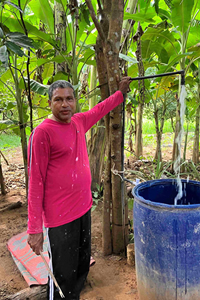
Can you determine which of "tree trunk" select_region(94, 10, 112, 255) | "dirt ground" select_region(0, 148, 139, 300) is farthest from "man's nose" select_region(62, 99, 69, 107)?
"dirt ground" select_region(0, 148, 139, 300)

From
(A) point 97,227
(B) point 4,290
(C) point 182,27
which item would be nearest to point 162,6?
(C) point 182,27

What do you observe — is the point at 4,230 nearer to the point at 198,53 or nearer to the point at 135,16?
the point at 135,16

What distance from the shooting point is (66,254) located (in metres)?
1.46

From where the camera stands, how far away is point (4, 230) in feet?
9.14

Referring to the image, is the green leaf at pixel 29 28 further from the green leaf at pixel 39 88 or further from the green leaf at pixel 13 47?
the green leaf at pixel 13 47

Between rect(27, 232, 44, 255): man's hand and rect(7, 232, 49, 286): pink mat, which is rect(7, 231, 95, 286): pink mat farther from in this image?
rect(27, 232, 44, 255): man's hand

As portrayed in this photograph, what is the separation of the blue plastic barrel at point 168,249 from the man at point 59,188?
1.27 feet

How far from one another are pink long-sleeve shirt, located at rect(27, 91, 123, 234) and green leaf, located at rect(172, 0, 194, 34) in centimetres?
202

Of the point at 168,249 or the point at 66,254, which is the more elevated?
the point at 168,249

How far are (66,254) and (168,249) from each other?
0.62 metres

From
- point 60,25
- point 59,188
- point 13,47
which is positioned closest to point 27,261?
point 59,188

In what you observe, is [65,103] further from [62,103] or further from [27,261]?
[27,261]

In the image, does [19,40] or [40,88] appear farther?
[40,88]

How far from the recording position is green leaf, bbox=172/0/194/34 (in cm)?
255
